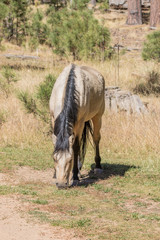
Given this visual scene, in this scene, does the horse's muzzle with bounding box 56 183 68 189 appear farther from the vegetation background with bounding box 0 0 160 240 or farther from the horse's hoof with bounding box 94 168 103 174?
the horse's hoof with bounding box 94 168 103 174

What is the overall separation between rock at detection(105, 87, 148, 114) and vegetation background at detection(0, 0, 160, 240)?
38 centimetres

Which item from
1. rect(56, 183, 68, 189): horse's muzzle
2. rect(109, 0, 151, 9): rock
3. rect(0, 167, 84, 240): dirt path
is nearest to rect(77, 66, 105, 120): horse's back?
rect(56, 183, 68, 189): horse's muzzle

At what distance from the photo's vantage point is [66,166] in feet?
20.2

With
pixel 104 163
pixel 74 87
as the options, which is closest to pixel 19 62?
pixel 104 163

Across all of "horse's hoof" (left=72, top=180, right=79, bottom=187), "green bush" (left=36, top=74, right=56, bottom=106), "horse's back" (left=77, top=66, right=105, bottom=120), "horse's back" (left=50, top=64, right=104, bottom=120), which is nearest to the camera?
"horse's back" (left=50, top=64, right=104, bottom=120)

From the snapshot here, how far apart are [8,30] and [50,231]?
2368 centimetres

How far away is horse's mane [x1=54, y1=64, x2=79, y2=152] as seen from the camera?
620 centimetres

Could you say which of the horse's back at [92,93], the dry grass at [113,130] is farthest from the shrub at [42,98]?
the horse's back at [92,93]

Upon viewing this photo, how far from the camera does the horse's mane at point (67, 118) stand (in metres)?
6.20

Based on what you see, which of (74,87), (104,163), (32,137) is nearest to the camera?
(74,87)

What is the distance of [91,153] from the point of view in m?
10.1

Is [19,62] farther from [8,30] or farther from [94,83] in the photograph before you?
[94,83]

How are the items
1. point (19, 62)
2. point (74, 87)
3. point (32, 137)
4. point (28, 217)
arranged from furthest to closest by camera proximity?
point (19, 62), point (32, 137), point (74, 87), point (28, 217)

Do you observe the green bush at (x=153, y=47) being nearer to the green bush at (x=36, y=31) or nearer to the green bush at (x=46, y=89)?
the green bush at (x=46, y=89)
